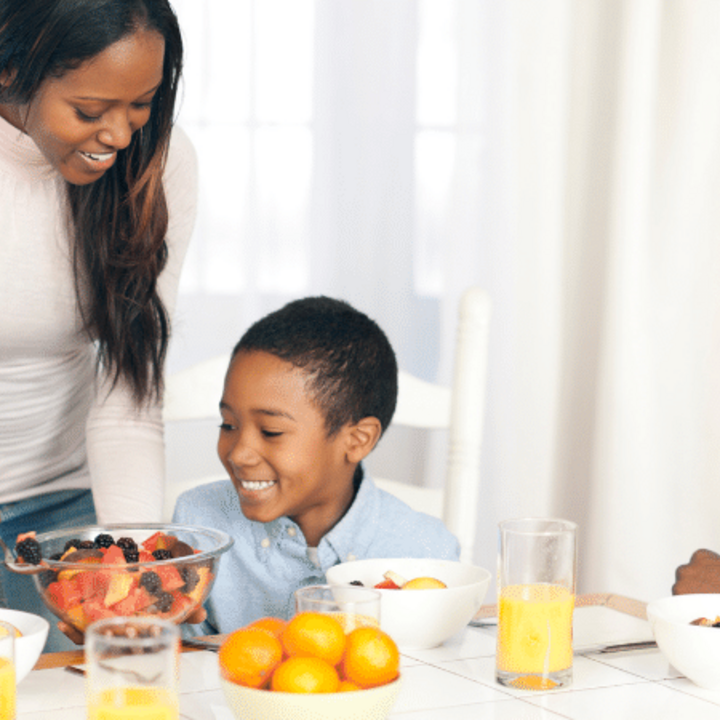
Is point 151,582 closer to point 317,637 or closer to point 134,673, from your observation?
point 317,637

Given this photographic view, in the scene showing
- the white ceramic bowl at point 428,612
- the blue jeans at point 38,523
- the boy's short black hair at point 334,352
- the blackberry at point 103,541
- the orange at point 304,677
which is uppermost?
the boy's short black hair at point 334,352

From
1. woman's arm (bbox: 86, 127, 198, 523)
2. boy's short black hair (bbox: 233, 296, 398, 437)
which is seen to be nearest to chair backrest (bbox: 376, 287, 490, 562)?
boy's short black hair (bbox: 233, 296, 398, 437)

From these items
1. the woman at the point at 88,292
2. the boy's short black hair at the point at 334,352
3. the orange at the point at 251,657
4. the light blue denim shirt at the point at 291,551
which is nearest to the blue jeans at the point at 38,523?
the woman at the point at 88,292

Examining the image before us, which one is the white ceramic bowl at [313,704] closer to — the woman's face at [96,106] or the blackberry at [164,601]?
the blackberry at [164,601]

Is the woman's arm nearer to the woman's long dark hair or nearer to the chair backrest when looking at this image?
the woman's long dark hair

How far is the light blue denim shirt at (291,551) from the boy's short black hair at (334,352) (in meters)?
0.11

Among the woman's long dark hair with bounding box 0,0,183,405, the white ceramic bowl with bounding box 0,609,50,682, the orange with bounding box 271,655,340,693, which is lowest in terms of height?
the white ceramic bowl with bounding box 0,609,50,682

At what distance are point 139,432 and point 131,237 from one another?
262 mm

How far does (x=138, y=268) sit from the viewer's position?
135 cm

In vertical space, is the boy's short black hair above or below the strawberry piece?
above

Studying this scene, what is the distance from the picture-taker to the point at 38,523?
1430 mm

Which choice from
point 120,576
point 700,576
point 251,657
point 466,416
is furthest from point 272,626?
point 466,416

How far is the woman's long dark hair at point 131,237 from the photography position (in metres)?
1.18

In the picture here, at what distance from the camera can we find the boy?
51.1 inches
